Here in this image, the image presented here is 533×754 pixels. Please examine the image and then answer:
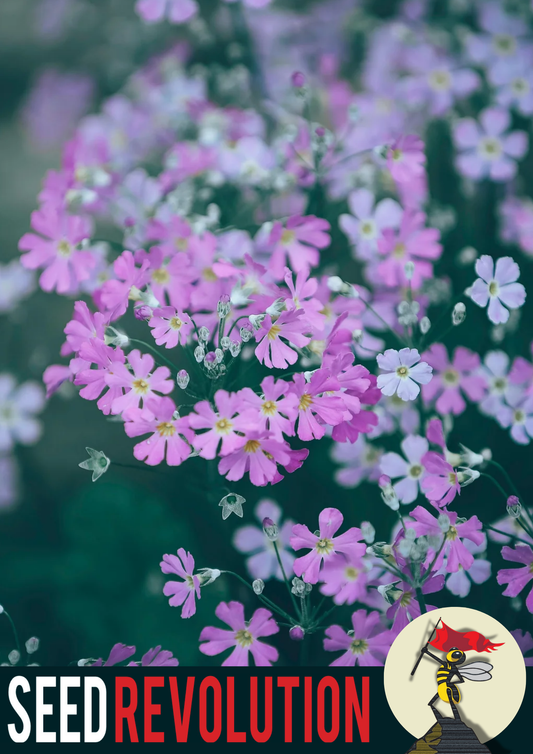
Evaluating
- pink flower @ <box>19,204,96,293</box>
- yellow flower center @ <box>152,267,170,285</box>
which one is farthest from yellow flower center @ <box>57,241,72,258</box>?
yellow flower center @ <box>152,267,170,285</box>

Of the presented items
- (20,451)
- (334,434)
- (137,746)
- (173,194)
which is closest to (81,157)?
(173,194)

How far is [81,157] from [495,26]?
29.6 inches

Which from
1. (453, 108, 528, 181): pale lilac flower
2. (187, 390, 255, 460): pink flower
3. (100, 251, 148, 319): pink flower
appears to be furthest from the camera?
(453, 108, 528, 181): pale lilac flower

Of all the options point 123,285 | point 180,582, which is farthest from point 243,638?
point 123,285

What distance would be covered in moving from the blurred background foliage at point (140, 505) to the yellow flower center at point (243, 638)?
11 cm

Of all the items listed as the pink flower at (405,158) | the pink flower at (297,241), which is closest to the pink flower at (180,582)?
the pink flower at (297,241)

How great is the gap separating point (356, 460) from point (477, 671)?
1.11 feet

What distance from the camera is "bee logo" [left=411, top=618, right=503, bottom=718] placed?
68cm

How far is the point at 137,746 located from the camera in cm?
75

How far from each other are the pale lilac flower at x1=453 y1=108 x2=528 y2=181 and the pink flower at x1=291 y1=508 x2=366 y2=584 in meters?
0.69

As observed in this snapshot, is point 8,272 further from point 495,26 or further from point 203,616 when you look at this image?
point 495,26

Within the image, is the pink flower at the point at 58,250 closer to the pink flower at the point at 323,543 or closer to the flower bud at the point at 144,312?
the flower bud at the point at 144,312

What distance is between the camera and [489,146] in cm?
114

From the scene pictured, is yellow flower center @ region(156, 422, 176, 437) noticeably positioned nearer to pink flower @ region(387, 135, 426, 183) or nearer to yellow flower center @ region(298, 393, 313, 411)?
yellow flower center @ region(298, 393, 313, 411)
